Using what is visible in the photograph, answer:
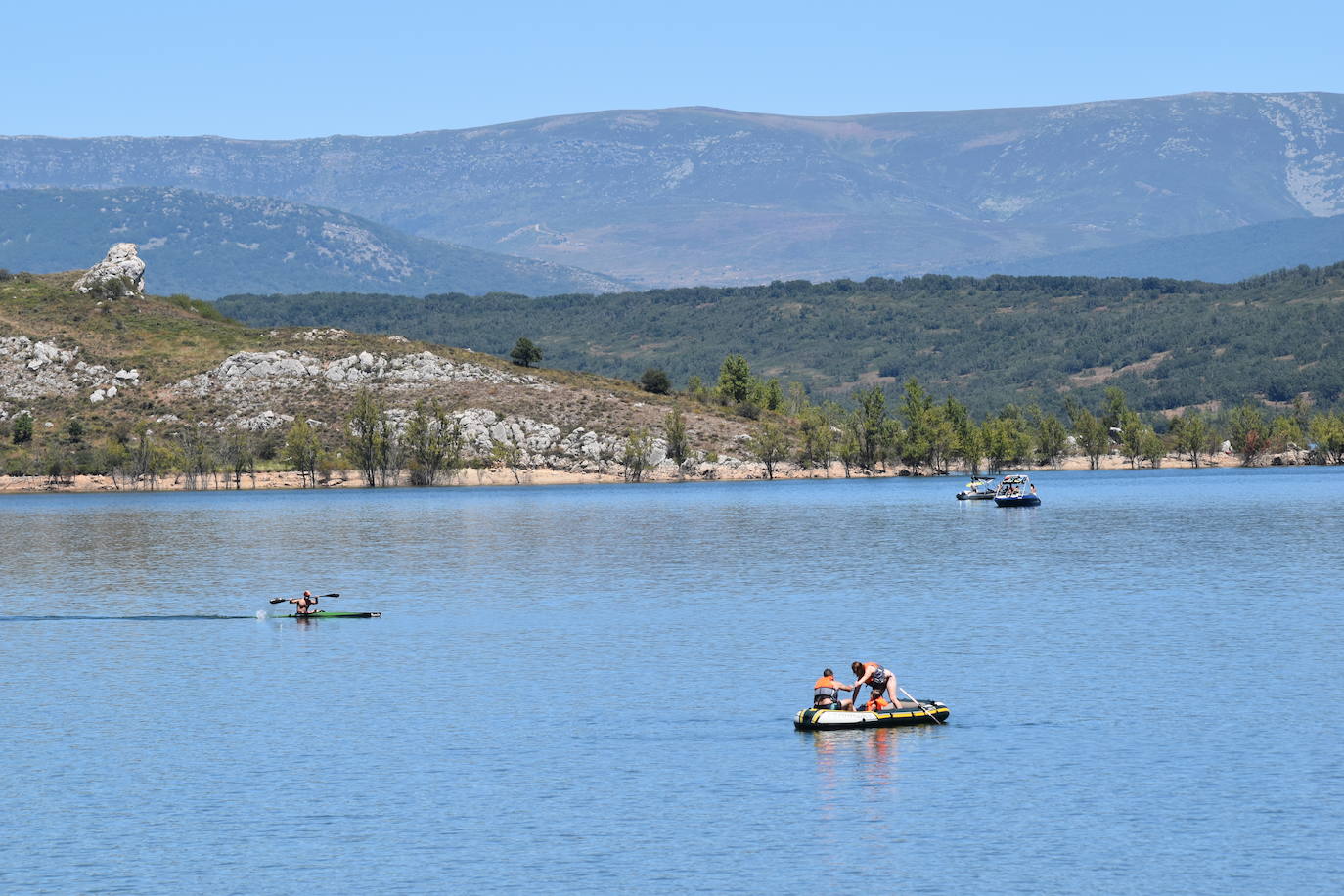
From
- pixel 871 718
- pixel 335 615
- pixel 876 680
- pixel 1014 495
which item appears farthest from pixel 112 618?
pixel 1014 495

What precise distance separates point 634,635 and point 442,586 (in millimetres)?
27163

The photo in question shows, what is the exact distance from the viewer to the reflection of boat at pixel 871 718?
5328 centimetres

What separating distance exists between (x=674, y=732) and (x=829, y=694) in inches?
218

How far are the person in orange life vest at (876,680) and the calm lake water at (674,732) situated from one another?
5.91 feet

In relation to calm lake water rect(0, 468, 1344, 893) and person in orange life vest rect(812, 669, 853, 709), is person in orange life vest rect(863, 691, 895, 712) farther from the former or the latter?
calm lake water rect(0, 468, 1344, 893)

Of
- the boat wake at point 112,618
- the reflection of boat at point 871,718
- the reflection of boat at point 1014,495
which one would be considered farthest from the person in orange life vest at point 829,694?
the reflection of boat at point 1014,495

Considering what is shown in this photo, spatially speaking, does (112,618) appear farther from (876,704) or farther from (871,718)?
(871,718)

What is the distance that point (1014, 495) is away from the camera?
187m

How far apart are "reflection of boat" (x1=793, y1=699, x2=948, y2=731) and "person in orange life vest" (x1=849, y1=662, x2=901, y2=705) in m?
0.61

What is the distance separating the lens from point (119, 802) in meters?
45.5

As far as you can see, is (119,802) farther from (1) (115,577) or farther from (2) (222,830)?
(1) (115,577)

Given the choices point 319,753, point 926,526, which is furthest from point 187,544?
point 319,753

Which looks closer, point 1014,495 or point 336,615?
point 336,615

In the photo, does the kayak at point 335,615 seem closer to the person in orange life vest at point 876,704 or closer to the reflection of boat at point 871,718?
the reflection of boat at point 871,718
